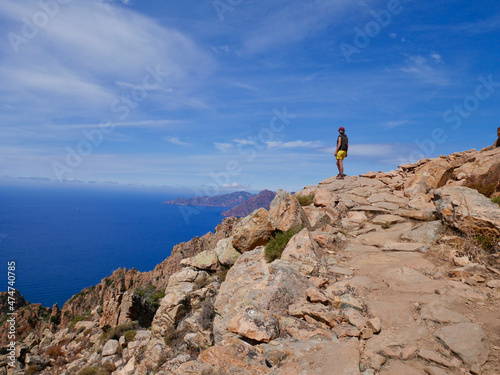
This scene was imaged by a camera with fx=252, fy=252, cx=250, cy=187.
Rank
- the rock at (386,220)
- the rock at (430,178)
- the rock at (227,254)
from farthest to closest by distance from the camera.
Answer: the rock at (430,178) < the rock at (227,254) < the rock at (386,220)

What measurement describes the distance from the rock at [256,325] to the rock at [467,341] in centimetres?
314

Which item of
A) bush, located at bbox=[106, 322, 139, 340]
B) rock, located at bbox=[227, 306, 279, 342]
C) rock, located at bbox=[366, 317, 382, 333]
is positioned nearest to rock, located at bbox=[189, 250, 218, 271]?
rock, located at bbox=[227, 306, 279, 342]

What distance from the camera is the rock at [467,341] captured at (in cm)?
410

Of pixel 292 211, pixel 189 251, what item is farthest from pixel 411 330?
pixel 189 251

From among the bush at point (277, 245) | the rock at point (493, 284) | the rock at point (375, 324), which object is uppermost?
the bush at point (277, 245)

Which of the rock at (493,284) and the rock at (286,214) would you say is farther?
the rock at (286,214)

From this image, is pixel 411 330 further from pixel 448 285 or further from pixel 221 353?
pixel 221 353

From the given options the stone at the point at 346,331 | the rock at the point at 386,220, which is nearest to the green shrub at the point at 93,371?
the stone at the point at 346,331

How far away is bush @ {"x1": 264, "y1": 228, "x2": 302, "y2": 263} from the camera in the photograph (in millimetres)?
10250

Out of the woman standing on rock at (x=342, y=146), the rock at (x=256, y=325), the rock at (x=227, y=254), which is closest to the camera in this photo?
the rock at (x=256, y=325)

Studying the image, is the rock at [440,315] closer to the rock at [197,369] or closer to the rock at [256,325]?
the rock at [256,325]

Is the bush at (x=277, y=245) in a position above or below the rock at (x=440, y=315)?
above

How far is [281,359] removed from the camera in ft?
15.9

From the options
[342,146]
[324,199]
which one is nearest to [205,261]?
[324,199]
